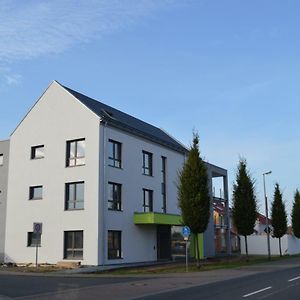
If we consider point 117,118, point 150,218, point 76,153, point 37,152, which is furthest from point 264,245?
point 37,152

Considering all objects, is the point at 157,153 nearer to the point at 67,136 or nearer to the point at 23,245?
the point at 67,136

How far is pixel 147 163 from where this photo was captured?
124 ft

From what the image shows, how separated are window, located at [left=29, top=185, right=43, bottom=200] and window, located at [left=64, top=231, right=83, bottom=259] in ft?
13.4

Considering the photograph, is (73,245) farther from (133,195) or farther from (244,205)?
(244,205)

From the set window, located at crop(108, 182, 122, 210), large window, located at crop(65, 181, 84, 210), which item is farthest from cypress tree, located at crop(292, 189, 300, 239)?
large window, located at crop(65, 181, 84, 210)

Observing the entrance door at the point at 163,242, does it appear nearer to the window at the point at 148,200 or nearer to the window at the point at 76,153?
the window at the point at 148,200

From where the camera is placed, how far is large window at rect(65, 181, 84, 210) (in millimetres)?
32375

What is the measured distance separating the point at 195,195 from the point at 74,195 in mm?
8263

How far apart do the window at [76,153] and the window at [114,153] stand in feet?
6.04

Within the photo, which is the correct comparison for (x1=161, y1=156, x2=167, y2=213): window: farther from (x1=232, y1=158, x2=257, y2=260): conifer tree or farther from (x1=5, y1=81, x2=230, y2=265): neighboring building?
(x1=232, y1=158, x2=257, y2=260): conifer tree

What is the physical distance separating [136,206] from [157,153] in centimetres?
555

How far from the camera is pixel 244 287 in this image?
17.6 m

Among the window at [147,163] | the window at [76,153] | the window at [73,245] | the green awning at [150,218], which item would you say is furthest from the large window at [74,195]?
the window at [147,163]

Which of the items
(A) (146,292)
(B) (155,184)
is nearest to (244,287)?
(A) (146,292)
